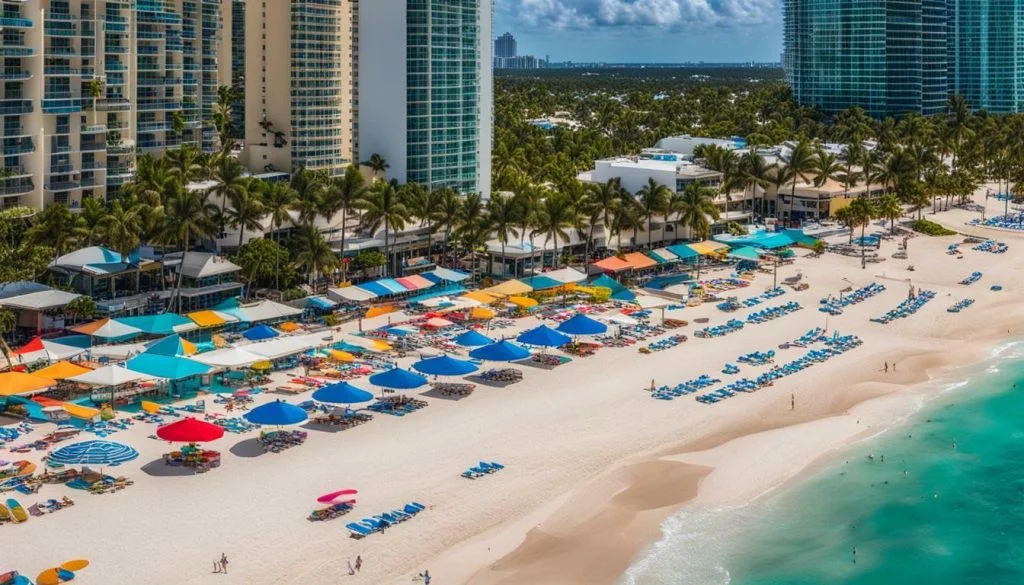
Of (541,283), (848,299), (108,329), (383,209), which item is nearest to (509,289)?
(541,283)

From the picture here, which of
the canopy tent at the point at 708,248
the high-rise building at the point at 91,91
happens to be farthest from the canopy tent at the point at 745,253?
the high-rise building at the point at 91,91

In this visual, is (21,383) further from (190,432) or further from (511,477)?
(511,477)

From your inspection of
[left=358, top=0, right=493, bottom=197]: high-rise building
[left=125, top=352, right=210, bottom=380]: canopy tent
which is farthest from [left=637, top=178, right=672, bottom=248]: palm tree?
[left=125, top=352, right=210, bottom=380]: canopy tent

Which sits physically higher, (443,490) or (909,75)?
(909,75)

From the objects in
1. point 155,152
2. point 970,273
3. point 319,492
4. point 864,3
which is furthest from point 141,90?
point 864,3

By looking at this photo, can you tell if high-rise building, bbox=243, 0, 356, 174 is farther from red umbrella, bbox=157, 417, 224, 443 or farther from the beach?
red umbrella, bbox=157, 417, 224, 443

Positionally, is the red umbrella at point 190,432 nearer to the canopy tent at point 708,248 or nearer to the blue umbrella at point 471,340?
the blue umbrella at point 471,340

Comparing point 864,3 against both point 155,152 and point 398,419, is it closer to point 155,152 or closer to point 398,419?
point 155,152
